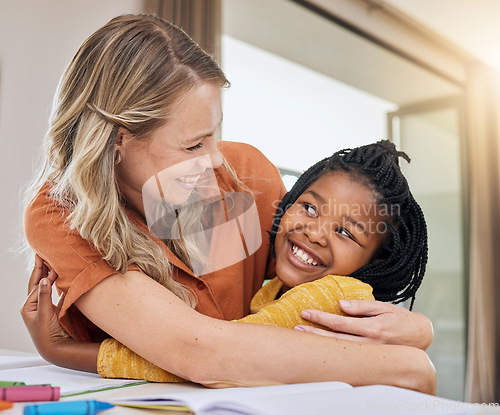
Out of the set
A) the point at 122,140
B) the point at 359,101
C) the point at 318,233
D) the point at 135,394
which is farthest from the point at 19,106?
the point at 359,101

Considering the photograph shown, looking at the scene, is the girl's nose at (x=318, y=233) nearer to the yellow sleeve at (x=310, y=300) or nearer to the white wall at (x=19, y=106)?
the yellow sleeve at (x=310, y=300)

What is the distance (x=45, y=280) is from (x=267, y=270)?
582mm

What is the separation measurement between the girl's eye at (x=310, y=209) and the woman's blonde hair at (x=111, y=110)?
36 centimetres

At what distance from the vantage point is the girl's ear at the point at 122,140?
1103 mm

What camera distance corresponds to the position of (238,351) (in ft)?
2.59

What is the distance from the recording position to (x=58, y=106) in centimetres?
113

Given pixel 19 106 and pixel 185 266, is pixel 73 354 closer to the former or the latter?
→ pixel 185 266

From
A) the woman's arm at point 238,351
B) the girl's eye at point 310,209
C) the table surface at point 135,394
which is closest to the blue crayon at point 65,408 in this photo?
the table surface at point 135,394

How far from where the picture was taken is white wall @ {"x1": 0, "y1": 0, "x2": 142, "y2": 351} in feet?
7.37

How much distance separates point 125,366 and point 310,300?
349mm

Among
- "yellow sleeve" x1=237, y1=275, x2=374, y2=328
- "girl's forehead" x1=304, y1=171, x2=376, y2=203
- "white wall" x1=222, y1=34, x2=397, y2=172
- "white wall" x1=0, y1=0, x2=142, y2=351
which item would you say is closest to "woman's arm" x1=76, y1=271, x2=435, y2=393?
"yellow sleeve" x1=237, y1=275, x2=374, y2=328

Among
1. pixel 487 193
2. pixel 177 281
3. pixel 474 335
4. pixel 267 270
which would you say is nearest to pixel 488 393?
pixel 474 335

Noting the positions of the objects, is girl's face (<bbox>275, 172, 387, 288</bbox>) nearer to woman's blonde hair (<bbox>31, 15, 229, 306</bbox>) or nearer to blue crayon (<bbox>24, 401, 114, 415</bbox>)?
woman's blonde hair (<bbox>31, 15, 229, 306</bbox>)

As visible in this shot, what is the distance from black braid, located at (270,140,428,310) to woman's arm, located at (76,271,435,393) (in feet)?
1.31
